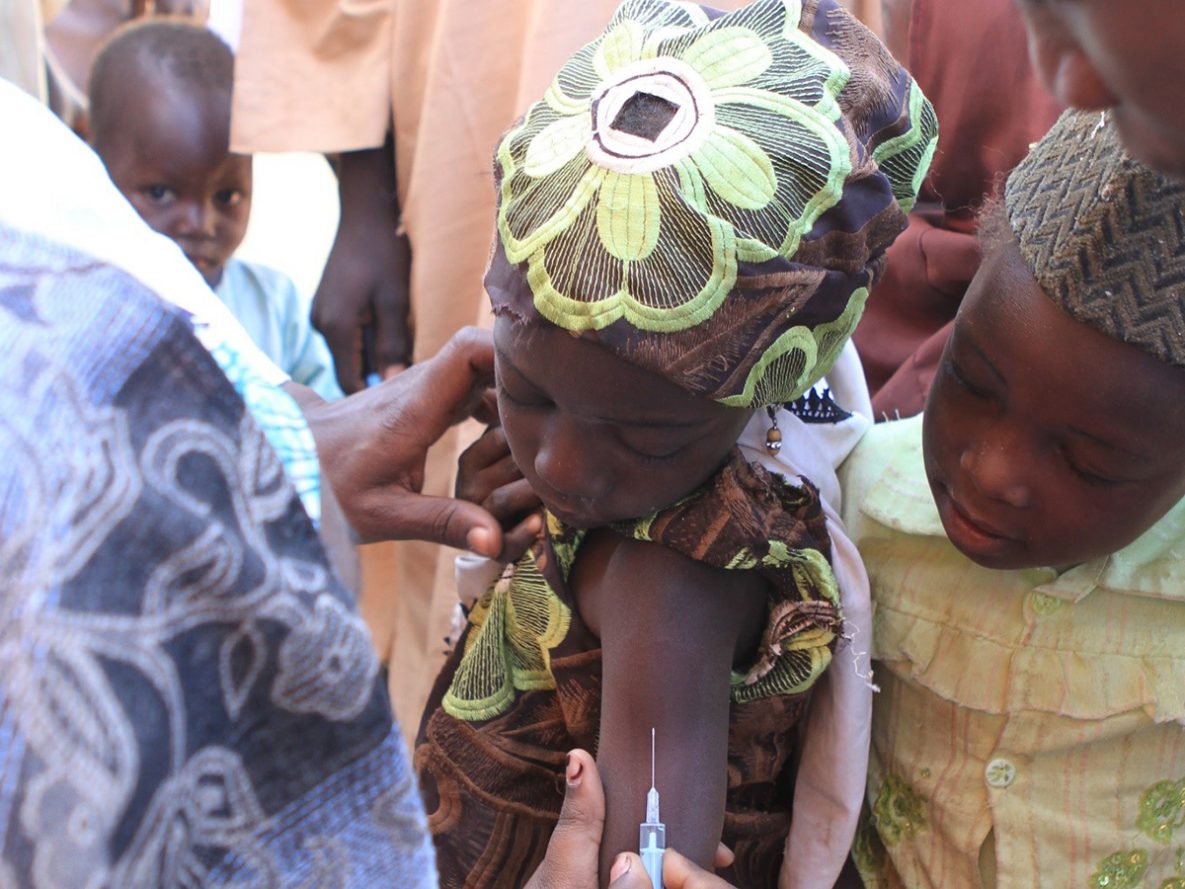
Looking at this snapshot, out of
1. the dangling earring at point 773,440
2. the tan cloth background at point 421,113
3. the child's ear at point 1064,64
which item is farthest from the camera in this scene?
the tan cloth background at point 421,113

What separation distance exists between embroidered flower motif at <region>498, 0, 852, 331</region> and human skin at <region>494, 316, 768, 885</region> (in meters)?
0.08

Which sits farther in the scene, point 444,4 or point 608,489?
point 444,4

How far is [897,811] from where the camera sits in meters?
1.46

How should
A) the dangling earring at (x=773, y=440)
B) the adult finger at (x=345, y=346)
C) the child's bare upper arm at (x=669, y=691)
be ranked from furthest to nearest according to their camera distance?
1. the adult finger at (x=345, y=346)
2. the dangling earring at (x=773, y=440)
3. the child's bare upper arm at (x=669, y=691)

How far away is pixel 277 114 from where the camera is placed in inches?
87.9

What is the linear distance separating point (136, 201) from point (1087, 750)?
2298 millimetres

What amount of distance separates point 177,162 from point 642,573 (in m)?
1.92

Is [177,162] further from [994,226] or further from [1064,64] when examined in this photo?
[1064,64]

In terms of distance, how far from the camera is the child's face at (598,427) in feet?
3.59

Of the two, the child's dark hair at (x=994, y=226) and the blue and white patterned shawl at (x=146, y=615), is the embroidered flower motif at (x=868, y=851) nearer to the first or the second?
the child's dark hair at (x=994, y=226)

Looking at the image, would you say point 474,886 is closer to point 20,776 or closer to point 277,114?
point 20,776

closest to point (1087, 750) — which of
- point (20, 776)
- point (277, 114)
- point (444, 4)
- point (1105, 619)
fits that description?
point (1105, 619)

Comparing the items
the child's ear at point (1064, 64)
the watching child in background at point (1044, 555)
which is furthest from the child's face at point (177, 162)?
the child's ear at point (1064, 64)

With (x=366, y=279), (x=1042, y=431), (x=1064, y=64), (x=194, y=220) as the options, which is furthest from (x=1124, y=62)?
(x=194, y=220)
